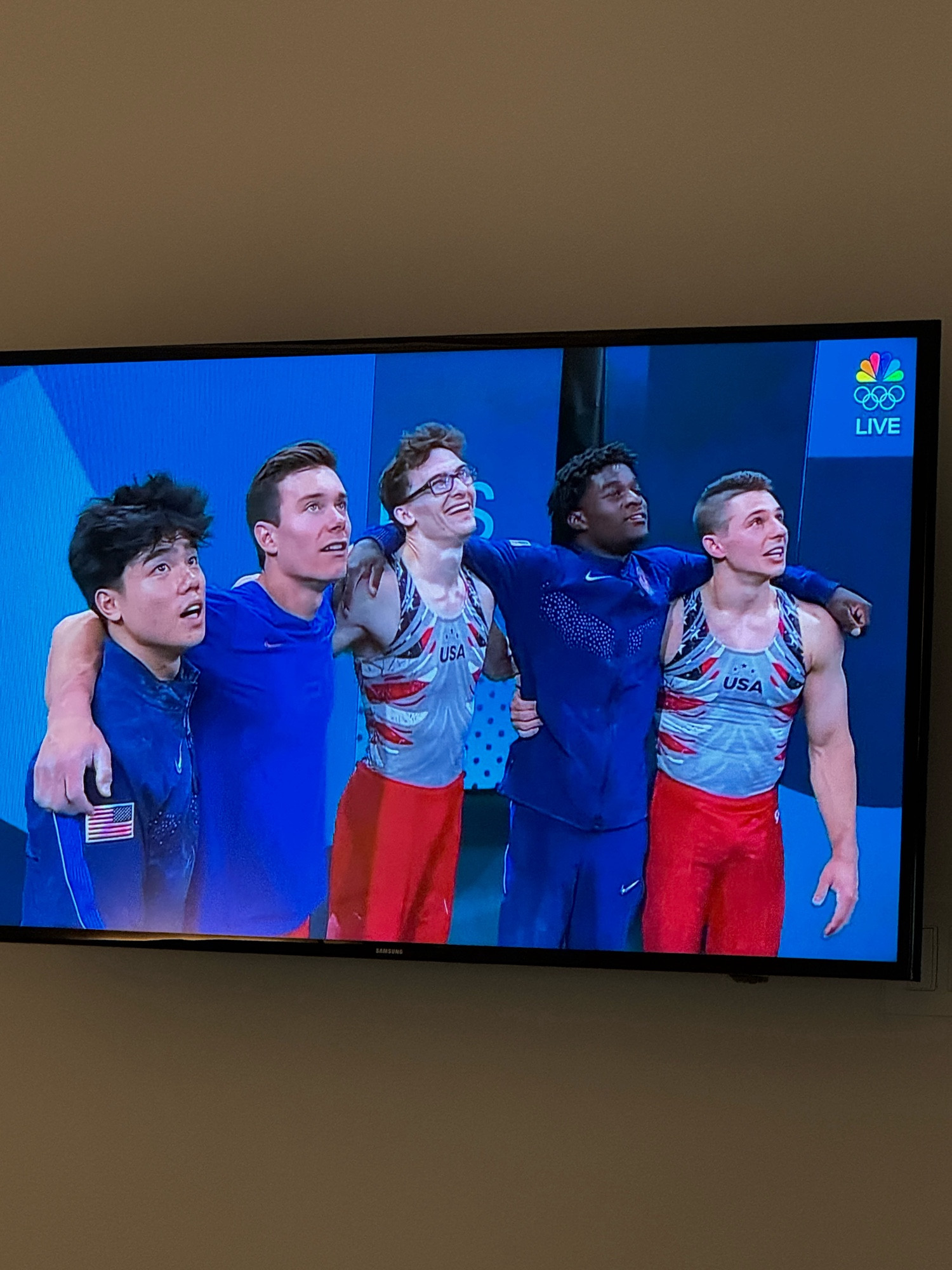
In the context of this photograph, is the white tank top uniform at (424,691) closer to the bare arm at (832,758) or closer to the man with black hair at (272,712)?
the man with black hair at (272,712)

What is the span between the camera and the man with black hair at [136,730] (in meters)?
2.13

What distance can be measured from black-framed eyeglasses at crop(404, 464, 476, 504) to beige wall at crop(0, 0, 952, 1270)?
1.04 ft

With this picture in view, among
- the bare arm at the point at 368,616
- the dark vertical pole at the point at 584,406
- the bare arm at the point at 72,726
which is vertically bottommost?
the bare arm at the point at 72,726

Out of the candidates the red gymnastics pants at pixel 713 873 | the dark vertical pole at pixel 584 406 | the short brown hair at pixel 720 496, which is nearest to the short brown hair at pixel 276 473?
the dark vertical pole at pixel 584 406

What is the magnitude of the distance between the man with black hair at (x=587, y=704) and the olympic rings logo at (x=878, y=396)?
323 millimetres

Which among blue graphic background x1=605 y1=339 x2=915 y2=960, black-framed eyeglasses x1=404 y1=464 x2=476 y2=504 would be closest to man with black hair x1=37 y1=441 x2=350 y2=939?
black-framed eyeglasses x1=404 y1=464 x2=476 y2=504

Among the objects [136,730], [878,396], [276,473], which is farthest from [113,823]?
[878,396]

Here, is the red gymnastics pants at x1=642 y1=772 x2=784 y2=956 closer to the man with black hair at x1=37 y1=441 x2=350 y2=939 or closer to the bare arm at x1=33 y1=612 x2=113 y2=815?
the man with black hair at x1=37 y1=441 x2=350 y2=939

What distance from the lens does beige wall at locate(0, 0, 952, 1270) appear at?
2078 millimetres

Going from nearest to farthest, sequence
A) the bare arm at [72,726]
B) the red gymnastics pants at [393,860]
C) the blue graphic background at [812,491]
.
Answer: the blue graphic background at [812,491], the red gymnastics pants at [393,860], the bare arm at [72,726]

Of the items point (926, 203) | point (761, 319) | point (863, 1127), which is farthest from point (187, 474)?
point (863, 1127)

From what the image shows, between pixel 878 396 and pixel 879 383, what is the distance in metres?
0.02

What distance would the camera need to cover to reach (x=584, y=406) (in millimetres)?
2062

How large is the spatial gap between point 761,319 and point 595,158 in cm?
39
